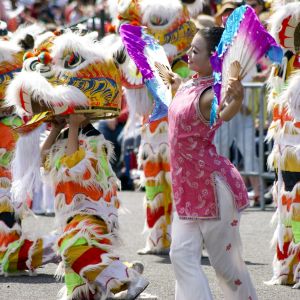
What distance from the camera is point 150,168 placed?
9.57 metres

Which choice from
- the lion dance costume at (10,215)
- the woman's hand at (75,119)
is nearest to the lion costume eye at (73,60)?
the woman's hand at (75,119)

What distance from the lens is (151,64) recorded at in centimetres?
662

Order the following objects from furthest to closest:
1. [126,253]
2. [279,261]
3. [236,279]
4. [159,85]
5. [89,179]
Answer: [126,253] → [279,261] → [89,179] → [159,85] → [236,279]

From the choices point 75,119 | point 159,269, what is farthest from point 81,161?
point 159,269

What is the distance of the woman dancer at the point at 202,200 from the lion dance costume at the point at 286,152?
1.31m

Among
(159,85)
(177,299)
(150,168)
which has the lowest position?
(150,168)

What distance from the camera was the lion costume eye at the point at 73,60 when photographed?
280 inches

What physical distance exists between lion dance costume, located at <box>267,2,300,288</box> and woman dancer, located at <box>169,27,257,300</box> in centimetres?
131

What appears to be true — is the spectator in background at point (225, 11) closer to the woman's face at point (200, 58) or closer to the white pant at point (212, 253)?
the woman's face at point (200, 58)

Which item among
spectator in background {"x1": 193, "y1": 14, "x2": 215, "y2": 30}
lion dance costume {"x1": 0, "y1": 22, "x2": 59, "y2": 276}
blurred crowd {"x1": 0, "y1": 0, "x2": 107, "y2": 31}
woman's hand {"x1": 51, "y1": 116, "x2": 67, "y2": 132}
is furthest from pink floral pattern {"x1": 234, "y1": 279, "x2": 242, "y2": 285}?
blurred crowd {"x1": 0, "y1": 0, "x2": 107, "y2": 31}

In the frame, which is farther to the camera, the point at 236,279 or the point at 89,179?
the point at 89,179

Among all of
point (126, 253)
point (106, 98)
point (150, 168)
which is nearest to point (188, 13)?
point (150, 168)

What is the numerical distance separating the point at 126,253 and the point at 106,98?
2.59 metres

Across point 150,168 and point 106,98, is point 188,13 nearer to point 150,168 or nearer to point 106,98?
point 150,168
